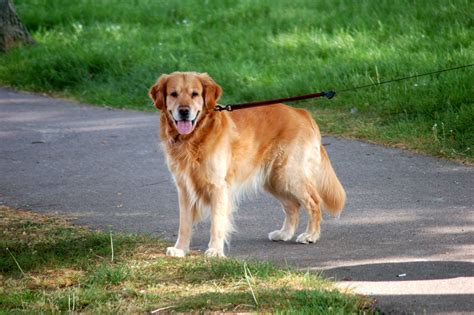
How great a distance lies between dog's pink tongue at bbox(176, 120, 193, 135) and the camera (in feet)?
21.1

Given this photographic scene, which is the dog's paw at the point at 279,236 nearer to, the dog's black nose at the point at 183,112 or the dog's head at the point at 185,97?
the dog's head at the point at 185,97

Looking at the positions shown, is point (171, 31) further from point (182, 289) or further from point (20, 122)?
→ point (182, 289)

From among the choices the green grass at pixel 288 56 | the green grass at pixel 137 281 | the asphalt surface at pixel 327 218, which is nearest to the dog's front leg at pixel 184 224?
the green grass at pixel 137 281

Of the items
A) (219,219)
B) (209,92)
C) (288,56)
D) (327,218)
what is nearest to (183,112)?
(209,92)

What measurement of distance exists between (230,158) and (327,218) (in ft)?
4.20

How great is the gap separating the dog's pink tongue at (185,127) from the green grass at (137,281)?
0.82 meters

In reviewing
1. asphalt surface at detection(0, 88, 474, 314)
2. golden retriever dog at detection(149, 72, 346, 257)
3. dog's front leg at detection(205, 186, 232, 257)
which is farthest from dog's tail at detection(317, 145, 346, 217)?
dog's front leg at detection(205, 186, 232, 257)

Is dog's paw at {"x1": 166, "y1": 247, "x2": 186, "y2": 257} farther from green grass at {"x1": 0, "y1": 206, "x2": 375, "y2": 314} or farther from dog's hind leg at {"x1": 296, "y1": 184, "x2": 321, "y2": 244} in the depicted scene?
dog's hind leg at {"x1": 296, "y1": 184, "x2": 321, "y2": 244}

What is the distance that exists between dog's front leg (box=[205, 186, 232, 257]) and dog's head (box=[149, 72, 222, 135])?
1.60 feet

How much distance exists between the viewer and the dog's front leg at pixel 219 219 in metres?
6.52

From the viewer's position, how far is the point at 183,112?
6371 millimetres

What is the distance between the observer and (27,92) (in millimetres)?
13289

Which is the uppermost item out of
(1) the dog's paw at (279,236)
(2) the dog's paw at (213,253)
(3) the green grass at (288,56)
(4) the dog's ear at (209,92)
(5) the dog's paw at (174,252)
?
(4) the dog's ear at (209,92)

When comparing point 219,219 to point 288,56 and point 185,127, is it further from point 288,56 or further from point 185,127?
point 288,56
